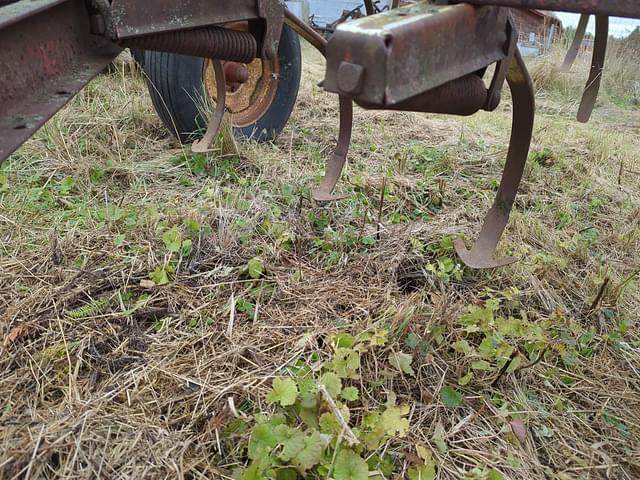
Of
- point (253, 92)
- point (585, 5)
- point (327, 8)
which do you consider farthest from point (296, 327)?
point (327, 8)

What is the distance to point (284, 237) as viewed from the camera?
179 cm

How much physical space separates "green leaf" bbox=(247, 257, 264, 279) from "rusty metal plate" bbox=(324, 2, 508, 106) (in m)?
0.92

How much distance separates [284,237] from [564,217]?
1309 mm

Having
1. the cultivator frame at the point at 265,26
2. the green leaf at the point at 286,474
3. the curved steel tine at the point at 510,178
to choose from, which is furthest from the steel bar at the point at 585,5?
the green leaf at the point at 286,474

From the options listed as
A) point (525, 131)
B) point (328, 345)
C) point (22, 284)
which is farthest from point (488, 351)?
point (22, 284)

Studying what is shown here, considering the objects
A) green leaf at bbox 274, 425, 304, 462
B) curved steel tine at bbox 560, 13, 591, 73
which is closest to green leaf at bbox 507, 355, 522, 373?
green leaf at bbox 274, 425, 304, 462

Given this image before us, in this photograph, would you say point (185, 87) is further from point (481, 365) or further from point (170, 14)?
point (481, 365)

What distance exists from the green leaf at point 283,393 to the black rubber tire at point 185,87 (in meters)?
1.85

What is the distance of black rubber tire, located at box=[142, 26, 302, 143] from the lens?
251cm

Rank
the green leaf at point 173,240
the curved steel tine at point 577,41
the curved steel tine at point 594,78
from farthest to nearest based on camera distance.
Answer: the curved steel tine at point 577,41 < the curved steel tine at point 594,78 < the green leaf at point 173,240

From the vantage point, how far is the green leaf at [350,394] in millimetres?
1139

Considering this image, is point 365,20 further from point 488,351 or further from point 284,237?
point 284,237

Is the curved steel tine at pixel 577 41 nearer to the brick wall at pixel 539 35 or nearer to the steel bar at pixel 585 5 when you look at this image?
the steel bar at pixel 585 5

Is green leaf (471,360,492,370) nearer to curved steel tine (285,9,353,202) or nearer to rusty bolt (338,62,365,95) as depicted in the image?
rusty bolt (338,62,365,95)
